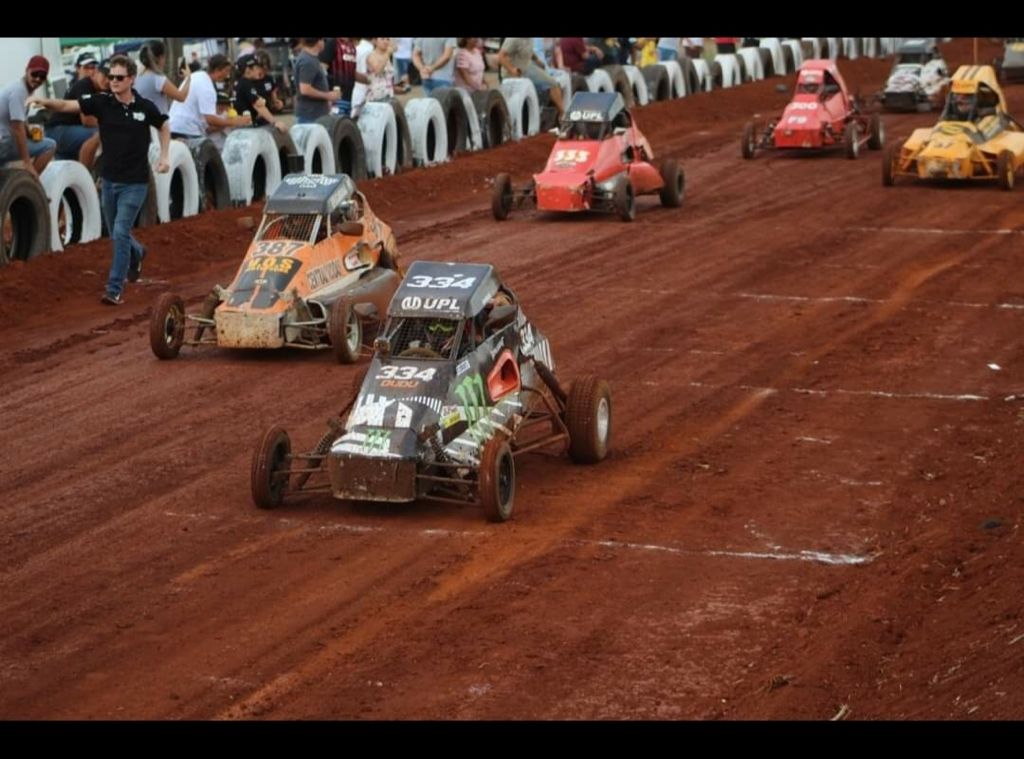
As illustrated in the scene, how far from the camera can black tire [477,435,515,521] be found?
396 inches

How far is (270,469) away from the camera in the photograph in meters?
10.6

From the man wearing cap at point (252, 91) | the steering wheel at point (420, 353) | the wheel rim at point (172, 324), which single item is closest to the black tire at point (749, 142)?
the man wearing cap at point (252, 91)

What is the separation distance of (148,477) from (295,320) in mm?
3312

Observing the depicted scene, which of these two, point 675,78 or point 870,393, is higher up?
point 675,78

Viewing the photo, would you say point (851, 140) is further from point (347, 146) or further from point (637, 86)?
point (347, 146)

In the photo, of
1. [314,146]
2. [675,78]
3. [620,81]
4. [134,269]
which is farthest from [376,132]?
[675,78]

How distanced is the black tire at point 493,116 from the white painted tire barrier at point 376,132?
2.95 meters

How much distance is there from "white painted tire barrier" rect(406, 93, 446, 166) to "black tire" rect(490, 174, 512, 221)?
13.7 feet

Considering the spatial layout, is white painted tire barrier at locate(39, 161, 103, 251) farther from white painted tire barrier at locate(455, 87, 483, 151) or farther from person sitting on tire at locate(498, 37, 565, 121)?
person sitting on tire at locate(498, 37, 565, 121)

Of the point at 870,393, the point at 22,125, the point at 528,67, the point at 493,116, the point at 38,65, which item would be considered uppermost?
the point at 38,65

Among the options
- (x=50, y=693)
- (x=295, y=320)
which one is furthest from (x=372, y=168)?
(x=50, y=693)

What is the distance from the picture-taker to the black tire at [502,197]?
71.6 feet

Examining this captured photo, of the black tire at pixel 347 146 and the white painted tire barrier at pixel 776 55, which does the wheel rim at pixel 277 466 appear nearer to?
the black tire at pixel 347 146

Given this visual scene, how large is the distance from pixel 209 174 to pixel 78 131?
2111 mm
